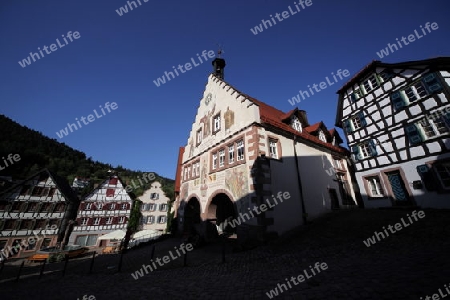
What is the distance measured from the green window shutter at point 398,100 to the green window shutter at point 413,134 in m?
1.60

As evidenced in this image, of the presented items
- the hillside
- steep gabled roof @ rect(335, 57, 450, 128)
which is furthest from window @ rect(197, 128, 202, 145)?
the hillside

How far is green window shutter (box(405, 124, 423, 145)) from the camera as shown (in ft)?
42.7

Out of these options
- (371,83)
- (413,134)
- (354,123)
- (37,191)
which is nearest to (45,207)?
(37,191)

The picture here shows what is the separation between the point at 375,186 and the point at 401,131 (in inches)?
178

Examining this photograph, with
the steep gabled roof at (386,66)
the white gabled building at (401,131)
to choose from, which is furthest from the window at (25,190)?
the white gabled building at (401,131)

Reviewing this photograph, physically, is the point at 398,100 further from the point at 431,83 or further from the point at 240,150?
the point at 240,150

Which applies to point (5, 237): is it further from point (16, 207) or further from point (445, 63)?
point (445, 63)

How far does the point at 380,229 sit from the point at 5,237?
40.0 m

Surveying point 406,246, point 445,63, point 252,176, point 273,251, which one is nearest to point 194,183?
point 252,176

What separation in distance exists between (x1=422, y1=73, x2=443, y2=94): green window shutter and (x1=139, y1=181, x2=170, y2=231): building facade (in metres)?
39.6

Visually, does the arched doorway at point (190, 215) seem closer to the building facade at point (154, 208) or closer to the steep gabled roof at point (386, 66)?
the steep gabled roof at point (386, 66)

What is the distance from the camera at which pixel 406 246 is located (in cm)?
705

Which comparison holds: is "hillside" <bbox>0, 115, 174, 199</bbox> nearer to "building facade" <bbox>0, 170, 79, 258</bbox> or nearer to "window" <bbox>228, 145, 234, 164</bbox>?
"building facade" <bbox>0, 170, 79, 258</bbox>

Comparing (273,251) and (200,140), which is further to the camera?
(200,140)
